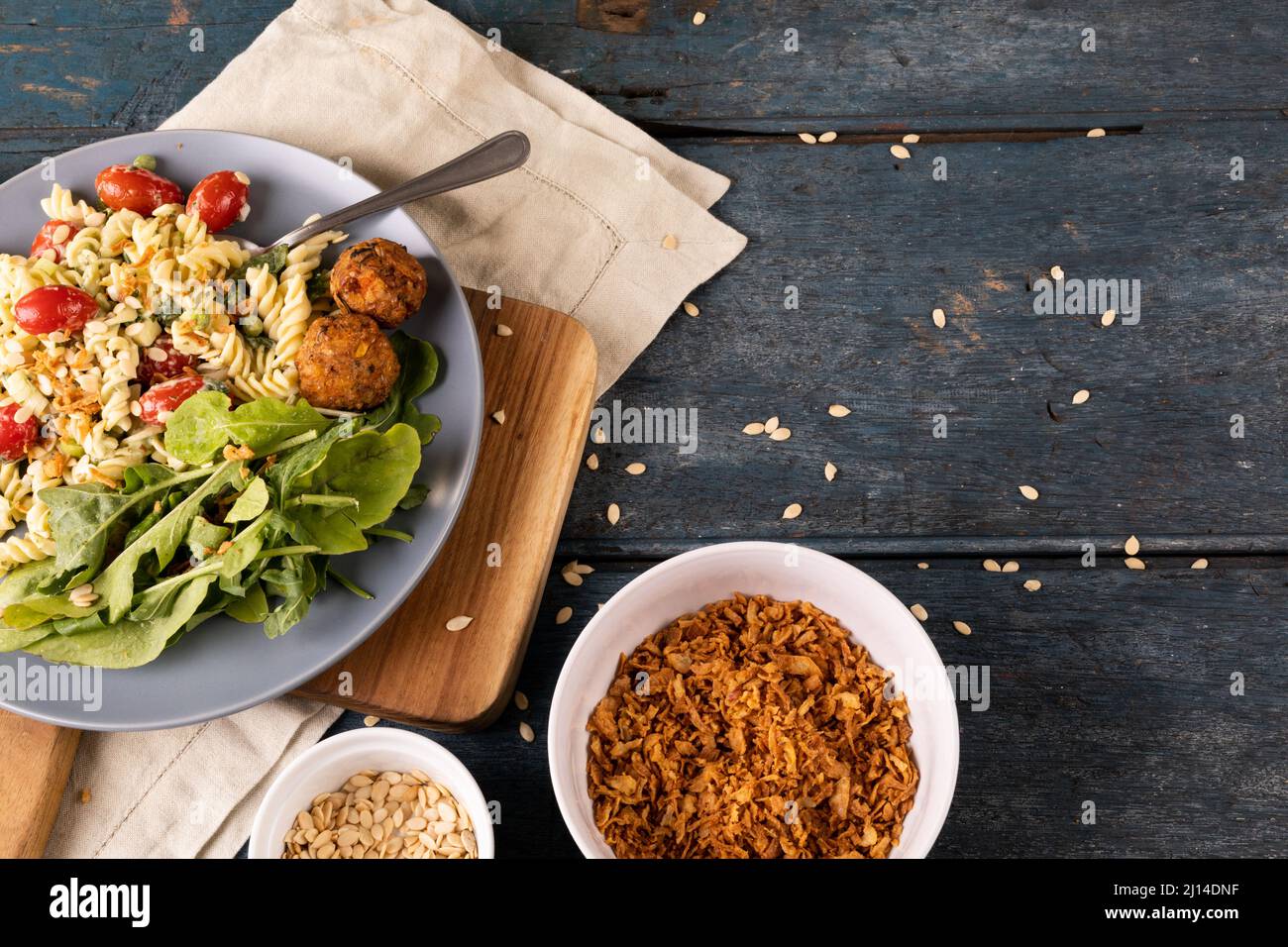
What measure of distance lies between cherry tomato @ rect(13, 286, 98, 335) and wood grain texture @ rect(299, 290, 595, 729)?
0.80 meters

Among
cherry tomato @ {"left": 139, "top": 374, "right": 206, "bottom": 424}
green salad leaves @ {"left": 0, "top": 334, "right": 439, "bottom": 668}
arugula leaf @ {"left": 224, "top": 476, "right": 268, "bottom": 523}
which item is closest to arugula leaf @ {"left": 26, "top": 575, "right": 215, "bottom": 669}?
green salad leaves @ {"left": 0, "top": 334, "right": 439, "bottom": 668}

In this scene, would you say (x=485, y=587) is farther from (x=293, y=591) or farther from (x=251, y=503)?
(x=251, y=503)

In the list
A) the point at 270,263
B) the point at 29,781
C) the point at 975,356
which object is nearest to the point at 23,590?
the point at 29,781

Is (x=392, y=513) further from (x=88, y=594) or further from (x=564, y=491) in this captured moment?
(x=88, y=594)

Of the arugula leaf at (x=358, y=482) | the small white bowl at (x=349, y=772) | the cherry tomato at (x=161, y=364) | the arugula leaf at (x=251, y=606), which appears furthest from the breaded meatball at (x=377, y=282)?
the small white bowl at (x=349, y=772)

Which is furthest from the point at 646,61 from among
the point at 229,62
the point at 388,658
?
the point at 388,658

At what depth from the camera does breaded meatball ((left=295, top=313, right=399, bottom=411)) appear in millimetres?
1813

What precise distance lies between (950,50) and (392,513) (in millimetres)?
1822

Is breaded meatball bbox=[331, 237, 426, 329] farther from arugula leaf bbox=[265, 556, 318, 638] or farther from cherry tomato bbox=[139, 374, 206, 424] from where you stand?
arugula leaf bbox=[265, 556, 318, 638]

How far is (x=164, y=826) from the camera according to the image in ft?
6.61

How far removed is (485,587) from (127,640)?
0.69m

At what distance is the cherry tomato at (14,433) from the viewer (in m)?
1.89

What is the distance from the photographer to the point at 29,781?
1920mm

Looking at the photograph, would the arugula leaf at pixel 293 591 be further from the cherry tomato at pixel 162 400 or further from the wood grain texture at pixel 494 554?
the cherry tomato at pixel 162 400
